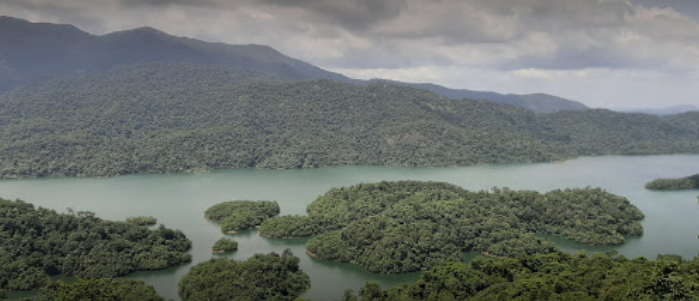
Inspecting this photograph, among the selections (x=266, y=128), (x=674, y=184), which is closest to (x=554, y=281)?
(x=674, y=184)

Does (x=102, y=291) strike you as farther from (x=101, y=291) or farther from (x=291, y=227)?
(x=291, y=227)

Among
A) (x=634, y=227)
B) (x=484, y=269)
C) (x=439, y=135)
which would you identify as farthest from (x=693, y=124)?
(x=484, y=269)

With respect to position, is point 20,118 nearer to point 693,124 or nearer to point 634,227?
point 634,227

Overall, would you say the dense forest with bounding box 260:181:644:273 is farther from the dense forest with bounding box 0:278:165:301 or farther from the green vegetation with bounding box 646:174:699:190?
the green vegetation with bounding box 646:174:699:190

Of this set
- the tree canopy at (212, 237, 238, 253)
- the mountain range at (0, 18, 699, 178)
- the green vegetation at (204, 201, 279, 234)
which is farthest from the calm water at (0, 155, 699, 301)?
the mountain range at (0, 18, 699, 178)

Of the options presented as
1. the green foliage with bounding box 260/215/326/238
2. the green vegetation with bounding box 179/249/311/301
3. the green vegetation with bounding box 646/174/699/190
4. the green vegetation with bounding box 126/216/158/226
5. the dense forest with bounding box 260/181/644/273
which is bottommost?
the green vegetation with bounding box 126/216/158/226

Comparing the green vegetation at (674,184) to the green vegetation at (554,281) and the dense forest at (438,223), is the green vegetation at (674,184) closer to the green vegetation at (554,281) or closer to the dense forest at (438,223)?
the dense forest at (438,223)
